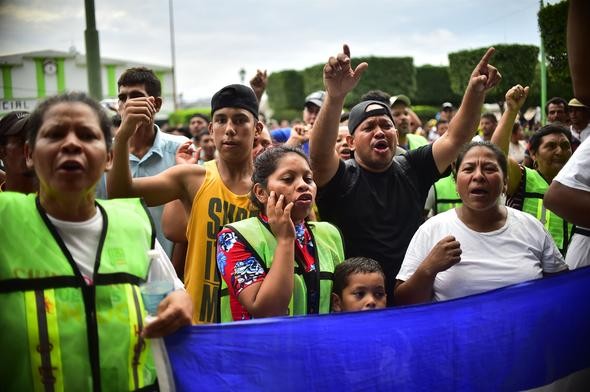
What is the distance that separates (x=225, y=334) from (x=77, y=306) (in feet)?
1.89

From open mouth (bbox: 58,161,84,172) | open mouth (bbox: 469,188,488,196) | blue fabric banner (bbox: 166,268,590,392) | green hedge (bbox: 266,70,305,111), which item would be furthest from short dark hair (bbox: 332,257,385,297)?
green hedge (bbox: 266,70,305,111)

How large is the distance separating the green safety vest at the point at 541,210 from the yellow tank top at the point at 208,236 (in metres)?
2.34

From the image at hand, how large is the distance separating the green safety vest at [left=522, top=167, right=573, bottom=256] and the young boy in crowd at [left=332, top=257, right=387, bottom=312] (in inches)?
77.4

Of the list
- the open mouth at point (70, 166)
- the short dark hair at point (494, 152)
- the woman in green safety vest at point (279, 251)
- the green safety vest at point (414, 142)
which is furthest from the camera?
the green safety vest at point (414, 142)

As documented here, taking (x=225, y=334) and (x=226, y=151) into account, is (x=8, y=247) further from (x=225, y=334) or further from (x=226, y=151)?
(x=226, y=151)

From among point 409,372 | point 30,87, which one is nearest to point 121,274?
point 409,372

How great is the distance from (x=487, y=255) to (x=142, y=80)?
2.54 m

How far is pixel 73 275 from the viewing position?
6.99 feet

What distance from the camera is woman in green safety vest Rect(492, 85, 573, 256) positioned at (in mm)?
4645

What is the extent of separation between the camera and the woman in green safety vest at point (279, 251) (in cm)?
271

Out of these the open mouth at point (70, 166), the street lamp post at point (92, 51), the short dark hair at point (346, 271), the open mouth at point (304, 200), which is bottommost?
the short dark hair at point (346, 271)

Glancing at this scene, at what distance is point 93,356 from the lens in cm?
213

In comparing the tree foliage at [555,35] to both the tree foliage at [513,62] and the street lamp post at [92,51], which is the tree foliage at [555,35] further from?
the tree foliage at [513,62]

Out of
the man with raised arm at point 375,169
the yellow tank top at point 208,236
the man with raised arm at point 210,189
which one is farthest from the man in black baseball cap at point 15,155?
the man with raised arm at point 375,169
